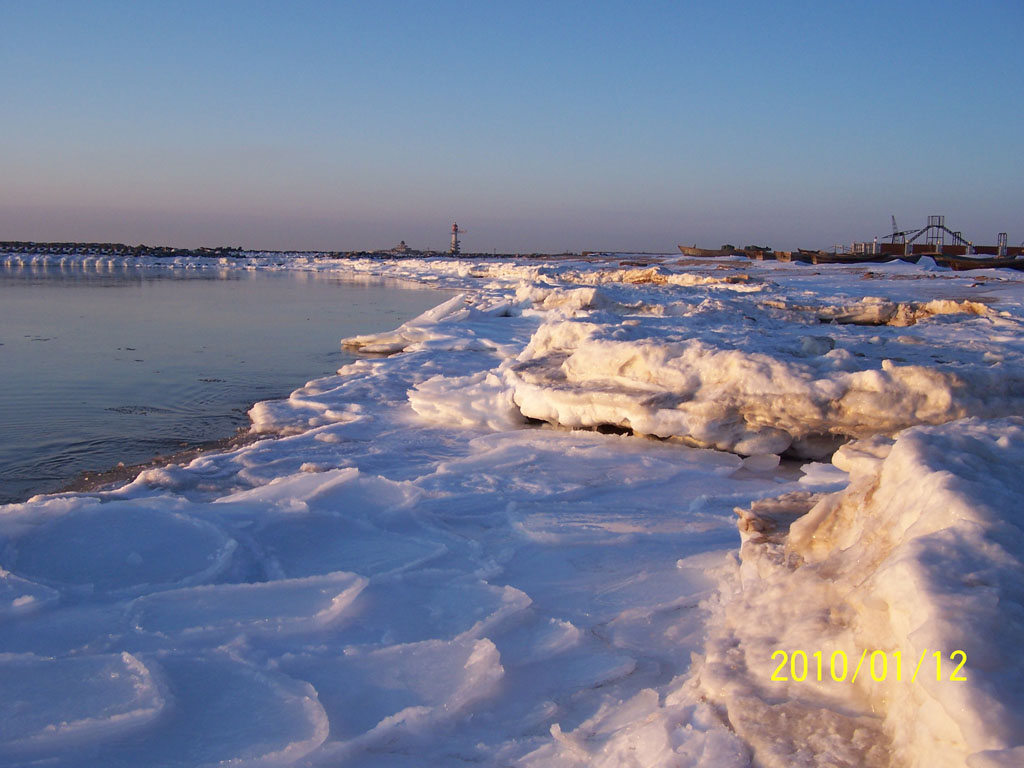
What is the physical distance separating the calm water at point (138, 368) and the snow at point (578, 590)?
1.33m

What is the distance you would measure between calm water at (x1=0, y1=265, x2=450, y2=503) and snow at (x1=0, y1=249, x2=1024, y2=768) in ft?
4.35

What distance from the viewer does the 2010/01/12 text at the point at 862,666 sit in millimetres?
1240

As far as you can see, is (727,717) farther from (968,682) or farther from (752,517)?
(752,517)

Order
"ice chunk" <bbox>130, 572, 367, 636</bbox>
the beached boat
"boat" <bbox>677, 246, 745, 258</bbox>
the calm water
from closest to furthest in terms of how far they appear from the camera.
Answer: "ice chunk" <bbox>130, 572, 367, 636</bbox> → the calm water → the beached boat → "boat" <bbox>677, 246, 745, 258</bbox>

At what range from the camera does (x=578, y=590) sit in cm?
254

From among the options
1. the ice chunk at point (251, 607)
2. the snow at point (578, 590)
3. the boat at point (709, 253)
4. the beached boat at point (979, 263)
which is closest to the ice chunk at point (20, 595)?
the snow at point (578, 590)

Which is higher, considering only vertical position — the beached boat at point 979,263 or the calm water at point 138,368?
the beached boat at point 979,263

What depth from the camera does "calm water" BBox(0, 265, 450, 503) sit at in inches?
201

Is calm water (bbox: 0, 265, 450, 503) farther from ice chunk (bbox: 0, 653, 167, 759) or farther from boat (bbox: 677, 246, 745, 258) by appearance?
boat (bbox: 677, 246, 745, 258)

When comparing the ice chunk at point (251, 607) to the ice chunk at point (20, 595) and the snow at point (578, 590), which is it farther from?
the ice chunk at point (20, 595)

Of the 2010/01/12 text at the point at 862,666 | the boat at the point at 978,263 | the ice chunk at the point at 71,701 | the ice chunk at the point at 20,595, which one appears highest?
the boat at the point at 978,263

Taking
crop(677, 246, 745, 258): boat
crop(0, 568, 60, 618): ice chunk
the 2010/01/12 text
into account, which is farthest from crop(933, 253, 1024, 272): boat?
crop(0, 568, 60, 618): ice chunk

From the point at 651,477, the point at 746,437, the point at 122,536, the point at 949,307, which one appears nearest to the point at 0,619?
the point at 122,536


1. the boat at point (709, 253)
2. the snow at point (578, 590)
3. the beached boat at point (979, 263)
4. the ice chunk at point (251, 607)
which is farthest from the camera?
the boat at point (709, 253)
